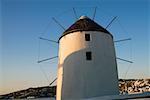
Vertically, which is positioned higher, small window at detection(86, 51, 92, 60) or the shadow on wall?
small window at detection(86, 51, 92, 60)

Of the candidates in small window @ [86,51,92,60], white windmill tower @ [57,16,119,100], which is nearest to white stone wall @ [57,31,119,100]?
white windmill tower @ [57,16,119,100]

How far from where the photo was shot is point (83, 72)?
15602mm

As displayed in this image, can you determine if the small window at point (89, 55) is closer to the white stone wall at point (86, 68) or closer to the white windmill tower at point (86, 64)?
the white windmill tower at point (86, 64)

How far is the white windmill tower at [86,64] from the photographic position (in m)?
15.5

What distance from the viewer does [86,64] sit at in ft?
51.6

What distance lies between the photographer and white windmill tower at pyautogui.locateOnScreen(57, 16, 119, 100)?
611 inches

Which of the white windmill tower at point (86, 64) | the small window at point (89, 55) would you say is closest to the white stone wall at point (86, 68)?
the white windmill tower at point (86, 64)

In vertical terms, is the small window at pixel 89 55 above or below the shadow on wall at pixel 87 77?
above

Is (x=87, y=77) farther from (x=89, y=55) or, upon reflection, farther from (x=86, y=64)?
(x=89, y=55)

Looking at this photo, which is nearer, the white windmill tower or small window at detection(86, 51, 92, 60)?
the white windmill tower

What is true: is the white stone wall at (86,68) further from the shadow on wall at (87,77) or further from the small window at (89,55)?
the small window at (89,55)

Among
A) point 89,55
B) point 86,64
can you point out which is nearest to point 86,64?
point 86,64

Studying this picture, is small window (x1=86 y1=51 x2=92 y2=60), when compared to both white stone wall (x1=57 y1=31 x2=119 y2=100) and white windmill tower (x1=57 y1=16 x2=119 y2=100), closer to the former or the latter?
white windmill tower (x1=57 y1=16 x2=119 y2=100)

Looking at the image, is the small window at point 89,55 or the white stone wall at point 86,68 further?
the small window at point 89,55
